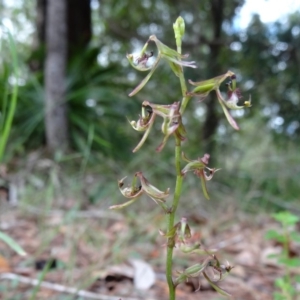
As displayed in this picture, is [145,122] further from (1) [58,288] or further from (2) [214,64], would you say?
(2) [214,64]

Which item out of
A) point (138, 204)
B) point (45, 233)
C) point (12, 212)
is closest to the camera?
point (45, 233)

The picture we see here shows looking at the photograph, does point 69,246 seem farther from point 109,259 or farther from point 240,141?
point 240,141

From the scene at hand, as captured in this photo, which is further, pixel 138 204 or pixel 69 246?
pixel 138 204

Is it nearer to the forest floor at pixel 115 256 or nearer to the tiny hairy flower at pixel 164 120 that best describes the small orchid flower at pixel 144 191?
the tiny hairy flower at pixel 164 120

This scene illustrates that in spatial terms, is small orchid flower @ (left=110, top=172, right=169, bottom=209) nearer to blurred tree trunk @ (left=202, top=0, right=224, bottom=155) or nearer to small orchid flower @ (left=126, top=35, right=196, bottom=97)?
small orchid flower @ (left=126, top=35, right=196, bottom=97)

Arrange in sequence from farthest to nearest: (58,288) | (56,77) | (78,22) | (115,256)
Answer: (78,22), (56,77), (115,256), (58,288)

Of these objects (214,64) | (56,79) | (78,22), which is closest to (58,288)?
(56,79)

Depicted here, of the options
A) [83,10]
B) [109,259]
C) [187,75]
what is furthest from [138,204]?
[83,10]
